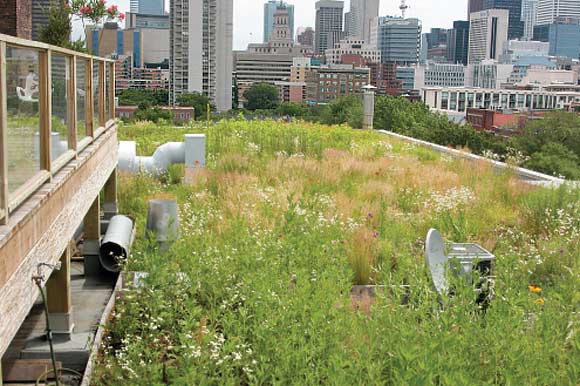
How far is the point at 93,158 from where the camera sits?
654 cm

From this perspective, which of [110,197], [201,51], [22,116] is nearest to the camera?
[22,116]

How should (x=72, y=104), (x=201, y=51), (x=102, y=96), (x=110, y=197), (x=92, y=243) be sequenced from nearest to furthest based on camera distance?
(x=72, y=104)
(x=92, y=243)
(x=102, y=96)
(x=110, y=197)
(x=201, y=51)

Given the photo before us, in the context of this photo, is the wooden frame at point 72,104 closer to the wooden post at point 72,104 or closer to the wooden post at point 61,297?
the wooden post at point 72,104

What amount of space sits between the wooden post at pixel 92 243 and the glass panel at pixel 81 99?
1144 mm

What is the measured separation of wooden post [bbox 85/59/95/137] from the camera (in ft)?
22.4

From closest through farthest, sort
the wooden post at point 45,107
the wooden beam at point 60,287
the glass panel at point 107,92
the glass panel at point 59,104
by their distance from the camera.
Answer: the wooden post at point 45,107
the glass panel at point 59,104
the wooden beam at point 60,287
the glass panel at point 107,92

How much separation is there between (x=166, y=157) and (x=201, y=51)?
6074 inches

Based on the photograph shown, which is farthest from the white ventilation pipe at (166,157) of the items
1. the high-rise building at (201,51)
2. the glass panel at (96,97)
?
the high-rise building at (201,51)

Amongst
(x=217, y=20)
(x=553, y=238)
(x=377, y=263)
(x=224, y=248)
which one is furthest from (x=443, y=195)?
(x=217, y=20)

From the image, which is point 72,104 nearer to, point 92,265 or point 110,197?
point 92,265

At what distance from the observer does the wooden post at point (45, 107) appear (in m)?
4.40

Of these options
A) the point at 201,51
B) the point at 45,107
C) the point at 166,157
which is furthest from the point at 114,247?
the point at 201,51

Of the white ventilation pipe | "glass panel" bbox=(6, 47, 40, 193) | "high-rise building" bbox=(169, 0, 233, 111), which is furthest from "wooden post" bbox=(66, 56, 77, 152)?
"high-rise building" bbox=(169, 0, 233, 111)

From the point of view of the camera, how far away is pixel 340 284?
530cm
